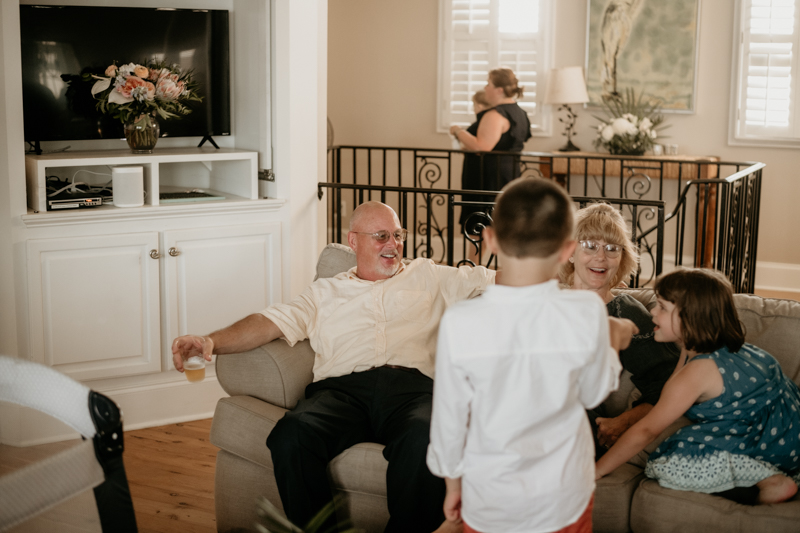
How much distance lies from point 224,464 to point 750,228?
3.36 meters

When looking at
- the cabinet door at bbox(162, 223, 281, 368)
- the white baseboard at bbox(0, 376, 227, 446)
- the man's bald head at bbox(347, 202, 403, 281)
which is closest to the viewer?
the man's bald head at bbox(347, 202, 403, 281)

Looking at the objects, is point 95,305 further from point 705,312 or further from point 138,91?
point 705,312

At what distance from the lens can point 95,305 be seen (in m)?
3.46

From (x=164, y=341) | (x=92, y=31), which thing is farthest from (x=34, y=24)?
(x=164, y=341)

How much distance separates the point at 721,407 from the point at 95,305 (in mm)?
2509

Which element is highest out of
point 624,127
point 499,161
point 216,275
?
point 624,127

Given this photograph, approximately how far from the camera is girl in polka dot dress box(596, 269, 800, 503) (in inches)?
80.3

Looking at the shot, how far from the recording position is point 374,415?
246 cm

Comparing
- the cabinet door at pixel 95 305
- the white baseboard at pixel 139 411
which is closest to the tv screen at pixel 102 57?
the cabinet door at pixel 95 305

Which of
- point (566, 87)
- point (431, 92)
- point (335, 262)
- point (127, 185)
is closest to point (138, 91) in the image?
point (127, 185)

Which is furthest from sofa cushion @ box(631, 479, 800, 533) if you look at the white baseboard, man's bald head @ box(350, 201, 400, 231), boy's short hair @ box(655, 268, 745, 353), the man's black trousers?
the white baseboard

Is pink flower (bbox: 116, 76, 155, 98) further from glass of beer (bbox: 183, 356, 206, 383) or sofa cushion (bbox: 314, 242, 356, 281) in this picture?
glass of beer (bbox: 183, 356, 206, 383)

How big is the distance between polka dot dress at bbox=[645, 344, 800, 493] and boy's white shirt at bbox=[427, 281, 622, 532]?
0.63m

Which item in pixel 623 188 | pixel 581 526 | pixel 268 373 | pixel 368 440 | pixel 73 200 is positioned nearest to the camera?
pixel 581 526
